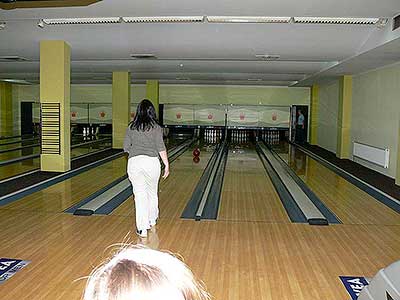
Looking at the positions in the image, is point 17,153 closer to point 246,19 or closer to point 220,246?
point 246,19

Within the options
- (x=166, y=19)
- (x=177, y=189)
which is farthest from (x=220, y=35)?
(x=177, y=189)

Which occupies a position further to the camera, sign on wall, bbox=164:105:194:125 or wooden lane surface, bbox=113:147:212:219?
sign on wall, bbox=164:105:194:125

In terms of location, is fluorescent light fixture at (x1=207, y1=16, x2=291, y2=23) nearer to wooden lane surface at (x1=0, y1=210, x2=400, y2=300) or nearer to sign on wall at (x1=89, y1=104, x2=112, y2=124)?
wooden lane surface at (x1=0, y1=210, x2=400, y2=300)

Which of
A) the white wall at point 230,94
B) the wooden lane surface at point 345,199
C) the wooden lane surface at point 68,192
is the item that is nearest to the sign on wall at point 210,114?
the white wall at point 230,94

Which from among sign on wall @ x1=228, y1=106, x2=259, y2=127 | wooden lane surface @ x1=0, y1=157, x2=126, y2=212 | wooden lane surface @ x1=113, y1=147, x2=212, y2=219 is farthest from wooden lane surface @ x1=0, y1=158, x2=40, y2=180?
sign on wall @ x1=228, y1=106, x2=259, y2=127

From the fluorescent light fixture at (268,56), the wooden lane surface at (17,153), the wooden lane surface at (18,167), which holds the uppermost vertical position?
the fluorescent light fixture at (268,56)

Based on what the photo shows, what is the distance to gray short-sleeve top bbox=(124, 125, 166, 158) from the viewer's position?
4.46 m

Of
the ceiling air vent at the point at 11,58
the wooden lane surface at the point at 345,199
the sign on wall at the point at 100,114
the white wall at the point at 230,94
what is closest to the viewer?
the wooden lane surface at the point at 345,199

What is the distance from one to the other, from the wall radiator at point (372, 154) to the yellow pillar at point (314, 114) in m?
5.28

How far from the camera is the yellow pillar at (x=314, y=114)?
16531 mm

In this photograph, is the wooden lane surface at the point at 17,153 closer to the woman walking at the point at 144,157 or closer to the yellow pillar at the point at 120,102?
the yellow pillar at the point at 120,102

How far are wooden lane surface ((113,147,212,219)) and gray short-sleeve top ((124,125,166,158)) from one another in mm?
1298

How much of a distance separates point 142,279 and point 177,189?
6.60 metres

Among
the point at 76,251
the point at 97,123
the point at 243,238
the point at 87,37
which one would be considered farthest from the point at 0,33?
the point at 97,123
